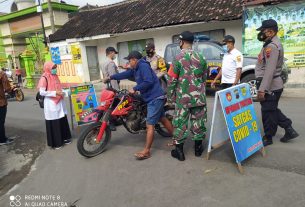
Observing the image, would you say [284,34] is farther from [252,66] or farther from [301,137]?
[301,137]

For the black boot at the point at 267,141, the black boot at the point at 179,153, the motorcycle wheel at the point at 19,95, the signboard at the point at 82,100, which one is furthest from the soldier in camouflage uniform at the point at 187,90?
the motorcycle wheel at the point at 19,95

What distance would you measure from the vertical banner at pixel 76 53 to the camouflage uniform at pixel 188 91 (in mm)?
14458

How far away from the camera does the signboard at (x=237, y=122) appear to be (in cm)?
356

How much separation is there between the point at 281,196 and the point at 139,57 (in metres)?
2.71

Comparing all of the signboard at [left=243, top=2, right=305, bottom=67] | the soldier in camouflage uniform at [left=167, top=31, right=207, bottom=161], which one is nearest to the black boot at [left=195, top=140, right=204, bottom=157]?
the soldier in camouflage uniform at [left=167, top=31, right=207, bottom=161]

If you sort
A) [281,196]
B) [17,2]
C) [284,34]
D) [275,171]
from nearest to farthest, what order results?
[281,196], [275,171], [284,34], [17,2]

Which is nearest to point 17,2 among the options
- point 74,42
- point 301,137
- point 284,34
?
point 74,42

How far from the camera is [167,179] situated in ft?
12.1

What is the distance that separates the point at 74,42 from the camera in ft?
56.9

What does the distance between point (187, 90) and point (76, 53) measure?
1489 centimetres

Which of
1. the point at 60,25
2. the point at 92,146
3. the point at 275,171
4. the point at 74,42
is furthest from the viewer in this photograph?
the point at 60,25

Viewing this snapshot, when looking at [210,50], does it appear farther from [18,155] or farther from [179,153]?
[18,155]

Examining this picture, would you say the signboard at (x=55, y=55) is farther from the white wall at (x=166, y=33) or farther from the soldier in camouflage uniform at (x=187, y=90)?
the soldier in camouflage uniform at (x=187, y=90)

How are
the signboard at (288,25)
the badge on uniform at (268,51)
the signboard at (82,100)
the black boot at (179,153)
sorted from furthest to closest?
the signboard at (288,25), the signboard at (82,100), the black boot at (179,153), the badge on uniform at (268,51)
